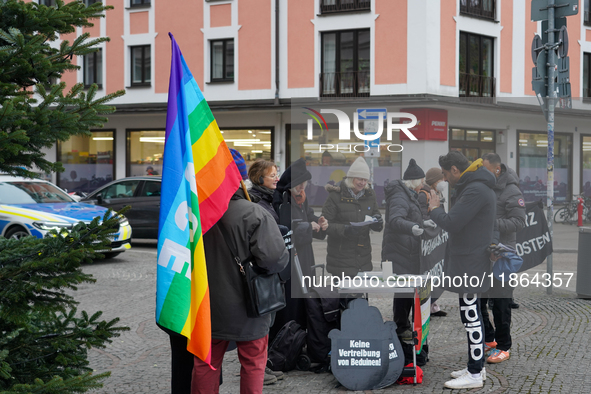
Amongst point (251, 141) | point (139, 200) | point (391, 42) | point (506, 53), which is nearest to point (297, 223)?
point (139, 200)

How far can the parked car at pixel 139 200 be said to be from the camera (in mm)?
13891

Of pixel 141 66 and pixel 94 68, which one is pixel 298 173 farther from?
pixel 94 68

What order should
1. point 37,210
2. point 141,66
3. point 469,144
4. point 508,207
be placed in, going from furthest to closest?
point 141,66 → point 37,210 → point 469,144 → point 508,207

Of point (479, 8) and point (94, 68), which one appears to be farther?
point (94, 68)

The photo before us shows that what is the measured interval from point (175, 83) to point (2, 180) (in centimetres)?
938

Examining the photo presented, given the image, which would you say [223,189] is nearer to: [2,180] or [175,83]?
[175,83]

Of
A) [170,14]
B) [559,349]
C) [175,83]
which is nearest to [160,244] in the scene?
[175,83]

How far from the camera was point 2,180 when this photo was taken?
11.4 m

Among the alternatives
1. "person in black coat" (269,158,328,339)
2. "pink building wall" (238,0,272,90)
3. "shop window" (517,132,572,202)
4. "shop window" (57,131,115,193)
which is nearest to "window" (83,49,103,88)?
"shop window" (57,131,115,193)

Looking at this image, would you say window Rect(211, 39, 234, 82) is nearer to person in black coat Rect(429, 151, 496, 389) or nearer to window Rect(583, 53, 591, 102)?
window Rect(583, 53, 591, 102)

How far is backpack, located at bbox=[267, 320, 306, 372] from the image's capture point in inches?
201

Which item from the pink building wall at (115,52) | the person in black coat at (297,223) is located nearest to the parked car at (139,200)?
the person in black coat at (297,223)

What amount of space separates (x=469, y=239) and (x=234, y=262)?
2.34 metres

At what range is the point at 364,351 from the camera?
15.8 feet
